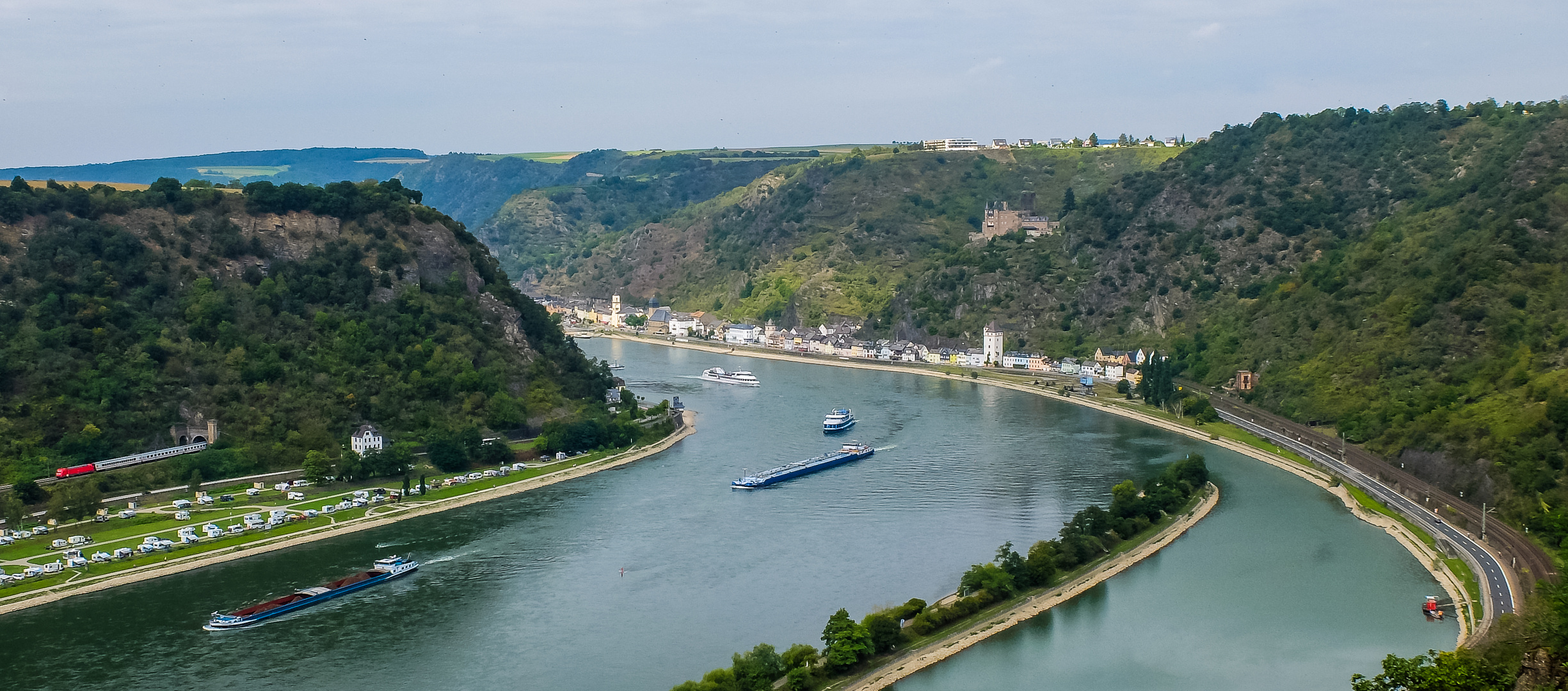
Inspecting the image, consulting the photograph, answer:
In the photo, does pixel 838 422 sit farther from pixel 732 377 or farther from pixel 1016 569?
pixel 1016 569

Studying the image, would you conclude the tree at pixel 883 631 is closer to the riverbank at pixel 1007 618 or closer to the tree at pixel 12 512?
the riverbank at pixel 1007 618

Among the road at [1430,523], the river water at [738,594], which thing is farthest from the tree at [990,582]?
the road at [1430,523]

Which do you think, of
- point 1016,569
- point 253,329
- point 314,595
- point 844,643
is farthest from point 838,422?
point 844,643

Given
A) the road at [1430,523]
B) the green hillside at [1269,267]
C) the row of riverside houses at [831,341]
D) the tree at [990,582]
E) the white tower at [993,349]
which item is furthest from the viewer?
the white tower at [993,349]

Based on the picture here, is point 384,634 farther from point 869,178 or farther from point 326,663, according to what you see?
point 869,178

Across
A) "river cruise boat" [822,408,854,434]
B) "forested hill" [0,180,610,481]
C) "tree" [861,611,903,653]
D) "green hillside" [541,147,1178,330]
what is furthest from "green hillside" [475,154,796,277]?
"tree" [861,611,903,653]

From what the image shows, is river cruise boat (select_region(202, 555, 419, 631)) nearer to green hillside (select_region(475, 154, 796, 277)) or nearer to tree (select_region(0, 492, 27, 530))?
tree (select_region(0, 492, 27, 530))
